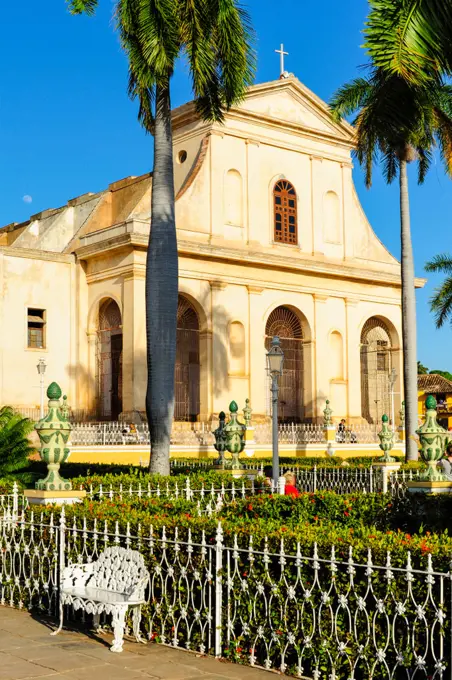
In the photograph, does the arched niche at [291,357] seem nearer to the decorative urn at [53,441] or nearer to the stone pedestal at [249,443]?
the stone pedestal at [249,443]

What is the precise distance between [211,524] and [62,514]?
1.73 metres

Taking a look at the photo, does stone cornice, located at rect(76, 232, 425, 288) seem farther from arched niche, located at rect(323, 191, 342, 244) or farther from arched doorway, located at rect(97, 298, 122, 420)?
arched doorway, located at rect(97, 298, 122, 420)

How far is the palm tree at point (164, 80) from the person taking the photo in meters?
14.9

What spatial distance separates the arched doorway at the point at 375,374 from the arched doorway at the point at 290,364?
3463 millimetres

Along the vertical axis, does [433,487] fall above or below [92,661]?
above

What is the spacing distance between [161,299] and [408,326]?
10.3m

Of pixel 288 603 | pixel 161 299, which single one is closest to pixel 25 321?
pixel 161 299

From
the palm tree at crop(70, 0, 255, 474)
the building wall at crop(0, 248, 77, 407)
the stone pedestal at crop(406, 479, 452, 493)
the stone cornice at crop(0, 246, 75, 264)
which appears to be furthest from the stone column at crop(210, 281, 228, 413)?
the stone pedestal at crop(406, 479, 452, 493)

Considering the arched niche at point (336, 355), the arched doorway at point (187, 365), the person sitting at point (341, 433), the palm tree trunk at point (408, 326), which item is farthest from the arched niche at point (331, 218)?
the palm tree trunk at point (408, 326)

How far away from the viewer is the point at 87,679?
6277 mm

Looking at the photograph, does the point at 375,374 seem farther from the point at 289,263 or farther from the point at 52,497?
the point at 52,497

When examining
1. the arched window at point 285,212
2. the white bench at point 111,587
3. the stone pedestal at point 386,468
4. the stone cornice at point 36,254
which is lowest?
the white bench at point 111,587

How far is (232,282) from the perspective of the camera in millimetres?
30672

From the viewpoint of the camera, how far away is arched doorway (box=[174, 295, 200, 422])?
101ft
